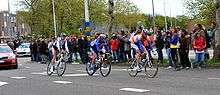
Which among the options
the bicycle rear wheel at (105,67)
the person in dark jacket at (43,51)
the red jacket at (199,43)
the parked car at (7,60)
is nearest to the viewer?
the bicycle rear wheel at (105,67)

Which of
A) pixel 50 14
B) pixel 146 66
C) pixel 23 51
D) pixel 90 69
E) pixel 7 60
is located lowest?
pixel 90 69

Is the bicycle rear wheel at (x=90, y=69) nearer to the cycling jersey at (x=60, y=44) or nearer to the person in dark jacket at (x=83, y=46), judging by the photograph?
the cycling jersey at (x=60, y=44)

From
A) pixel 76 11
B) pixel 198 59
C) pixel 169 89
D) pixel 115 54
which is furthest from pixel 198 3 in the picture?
pixel 169 89

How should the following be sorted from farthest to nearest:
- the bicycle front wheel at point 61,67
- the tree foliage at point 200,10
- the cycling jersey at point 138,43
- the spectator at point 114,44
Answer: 1. the tree foliage at point 200,10
2. the spectator at point 114,44
3. the bicycle front wheel at point 61,67
4. the cycling jersey at point 138,43

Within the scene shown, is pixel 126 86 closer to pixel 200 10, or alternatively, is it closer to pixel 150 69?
pixel 150 69

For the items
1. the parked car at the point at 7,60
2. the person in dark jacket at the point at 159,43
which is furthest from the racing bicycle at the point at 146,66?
the parked car at the point at 7,60

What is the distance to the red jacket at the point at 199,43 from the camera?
70.2 ft

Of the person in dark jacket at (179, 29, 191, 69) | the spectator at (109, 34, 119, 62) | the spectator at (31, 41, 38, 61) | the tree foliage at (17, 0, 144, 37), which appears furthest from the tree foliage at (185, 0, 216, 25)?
the person in dark jacket at (179, 29, 191, 69)

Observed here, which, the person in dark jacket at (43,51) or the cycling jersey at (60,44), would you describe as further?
the person in dark jacket at (43,51)

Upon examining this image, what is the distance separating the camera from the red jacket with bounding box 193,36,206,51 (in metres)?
21.4

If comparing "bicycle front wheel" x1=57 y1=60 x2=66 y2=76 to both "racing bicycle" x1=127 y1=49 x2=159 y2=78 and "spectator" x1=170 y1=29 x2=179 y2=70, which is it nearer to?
"racing bicycle" x1=127 y1=49 x2=159 y2=78

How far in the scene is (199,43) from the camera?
2145 centimetres

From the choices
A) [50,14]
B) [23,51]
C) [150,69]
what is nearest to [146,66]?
[150,69]

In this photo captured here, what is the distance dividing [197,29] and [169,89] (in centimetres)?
788
